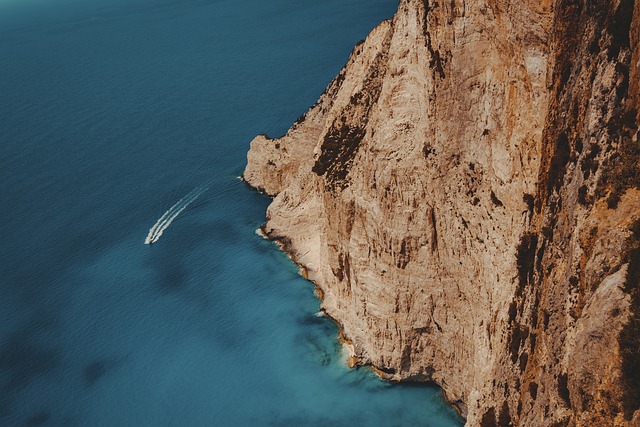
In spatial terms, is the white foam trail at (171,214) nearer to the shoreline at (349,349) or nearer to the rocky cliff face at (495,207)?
the shoreline at (349,349)

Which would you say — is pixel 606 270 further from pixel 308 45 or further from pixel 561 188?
pixel 308 45

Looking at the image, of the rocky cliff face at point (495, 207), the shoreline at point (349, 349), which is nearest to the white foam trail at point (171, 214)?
the shoreline at point (349, 349)

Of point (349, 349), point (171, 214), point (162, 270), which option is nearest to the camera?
point (349, 349)

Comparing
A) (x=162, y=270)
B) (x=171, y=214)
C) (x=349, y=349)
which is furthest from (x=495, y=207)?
(x=171, y=214)

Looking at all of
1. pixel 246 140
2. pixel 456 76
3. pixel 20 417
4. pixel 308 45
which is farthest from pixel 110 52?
pixel 456 76

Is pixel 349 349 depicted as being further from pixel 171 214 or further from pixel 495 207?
pixel 171 214
